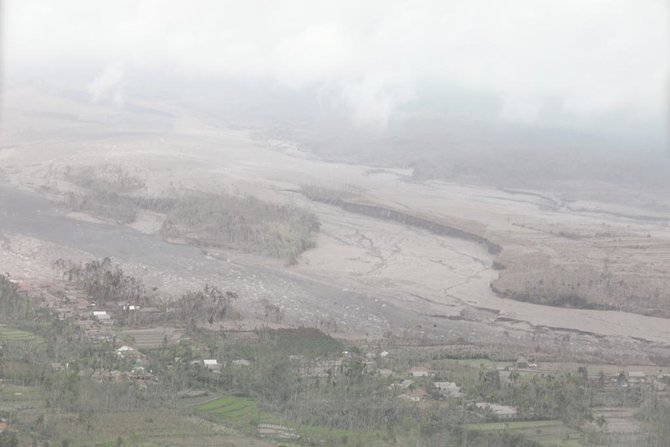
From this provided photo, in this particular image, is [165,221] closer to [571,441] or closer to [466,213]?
[466,213]

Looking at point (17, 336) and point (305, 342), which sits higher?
point (305, 342)

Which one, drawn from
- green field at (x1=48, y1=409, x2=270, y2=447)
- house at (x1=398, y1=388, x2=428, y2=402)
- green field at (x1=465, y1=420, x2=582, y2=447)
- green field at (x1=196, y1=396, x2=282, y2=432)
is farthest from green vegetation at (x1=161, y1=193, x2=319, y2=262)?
green field at (x1=48, y1=409, x2=270, y2=447)

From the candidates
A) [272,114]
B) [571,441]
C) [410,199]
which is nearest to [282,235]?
[410,199]

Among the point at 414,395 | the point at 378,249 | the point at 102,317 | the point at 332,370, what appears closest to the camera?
the point at 414,395

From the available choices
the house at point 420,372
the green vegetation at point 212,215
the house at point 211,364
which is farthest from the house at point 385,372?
the green vegetation at point 212,215

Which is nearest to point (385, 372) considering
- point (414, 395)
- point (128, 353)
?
point (414, 395)

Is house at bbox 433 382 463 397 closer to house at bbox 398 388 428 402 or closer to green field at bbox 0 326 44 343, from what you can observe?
house at bbox 398 388 428 402

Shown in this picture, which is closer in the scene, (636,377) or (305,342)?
(636,377)

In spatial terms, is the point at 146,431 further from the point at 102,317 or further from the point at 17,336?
the point at 102,317
